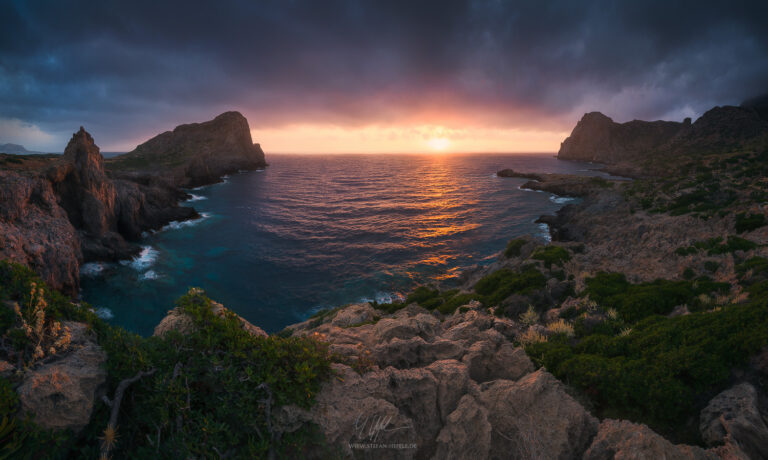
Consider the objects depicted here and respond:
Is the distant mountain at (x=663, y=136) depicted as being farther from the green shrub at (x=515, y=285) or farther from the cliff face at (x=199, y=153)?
the cliff face at (x=199, y=153)

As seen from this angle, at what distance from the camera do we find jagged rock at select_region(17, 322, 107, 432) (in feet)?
12.5

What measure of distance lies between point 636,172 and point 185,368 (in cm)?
13125

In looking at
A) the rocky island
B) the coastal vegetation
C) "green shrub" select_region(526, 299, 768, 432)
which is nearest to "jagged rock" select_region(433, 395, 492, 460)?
the rocky island

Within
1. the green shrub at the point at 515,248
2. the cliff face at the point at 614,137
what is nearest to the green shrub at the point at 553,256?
the green shrub at the point at 515,248

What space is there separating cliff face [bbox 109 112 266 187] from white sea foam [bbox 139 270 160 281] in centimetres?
5673

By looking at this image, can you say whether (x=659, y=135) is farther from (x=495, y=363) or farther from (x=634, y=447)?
(x=634, y=447)

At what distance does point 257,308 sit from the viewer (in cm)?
2597

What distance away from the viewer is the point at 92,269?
1174 inches

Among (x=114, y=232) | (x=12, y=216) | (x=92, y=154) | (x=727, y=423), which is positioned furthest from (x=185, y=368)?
(x=92, y=154)

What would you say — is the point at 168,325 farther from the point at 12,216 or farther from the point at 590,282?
the point at 12,216

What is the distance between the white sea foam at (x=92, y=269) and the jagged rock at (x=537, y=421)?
39613 millimetres

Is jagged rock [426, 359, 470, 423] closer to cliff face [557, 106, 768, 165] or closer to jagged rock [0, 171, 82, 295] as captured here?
jagged rock [0, 171, 82, 295]

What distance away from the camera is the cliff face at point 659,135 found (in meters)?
107
